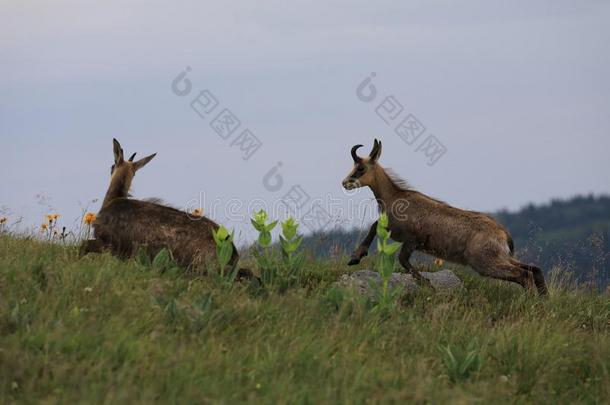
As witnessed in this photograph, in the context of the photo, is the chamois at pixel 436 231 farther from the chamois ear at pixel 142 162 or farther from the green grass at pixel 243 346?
the chamois ear at pixel 142 162

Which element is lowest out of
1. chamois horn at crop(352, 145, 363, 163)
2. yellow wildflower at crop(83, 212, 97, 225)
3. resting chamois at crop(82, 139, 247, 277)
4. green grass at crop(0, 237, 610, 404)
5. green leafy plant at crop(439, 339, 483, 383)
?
green leafy plant at crop(439, 339, 483, 383)

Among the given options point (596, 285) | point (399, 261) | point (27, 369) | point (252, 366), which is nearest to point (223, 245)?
point (252, 366)

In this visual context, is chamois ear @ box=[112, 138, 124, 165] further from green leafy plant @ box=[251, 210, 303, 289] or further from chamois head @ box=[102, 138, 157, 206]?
green leafy plant @ box=[251, 210, 303, 289]

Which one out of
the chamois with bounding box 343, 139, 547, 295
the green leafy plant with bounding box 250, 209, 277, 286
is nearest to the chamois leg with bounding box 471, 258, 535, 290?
the chamois with bounding box 343, 139, 547, 295

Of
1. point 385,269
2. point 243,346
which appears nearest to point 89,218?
point 385,269

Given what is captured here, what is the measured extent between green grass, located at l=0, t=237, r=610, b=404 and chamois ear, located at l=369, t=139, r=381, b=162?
299cm

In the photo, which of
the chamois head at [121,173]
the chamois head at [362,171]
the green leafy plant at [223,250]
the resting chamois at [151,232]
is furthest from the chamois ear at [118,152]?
the chamois head at [362,171]

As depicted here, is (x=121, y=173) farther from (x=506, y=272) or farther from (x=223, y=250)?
(x=506, y=272)

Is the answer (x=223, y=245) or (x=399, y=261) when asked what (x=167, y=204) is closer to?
(x=223, y=245)

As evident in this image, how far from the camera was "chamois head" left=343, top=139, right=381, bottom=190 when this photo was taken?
488 inches

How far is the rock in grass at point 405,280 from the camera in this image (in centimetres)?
1055

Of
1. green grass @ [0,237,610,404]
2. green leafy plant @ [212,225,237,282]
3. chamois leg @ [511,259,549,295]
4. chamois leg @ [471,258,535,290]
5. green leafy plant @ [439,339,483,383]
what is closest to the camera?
green grass @ [0,237,610,404]

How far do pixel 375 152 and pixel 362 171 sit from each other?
1.11ft

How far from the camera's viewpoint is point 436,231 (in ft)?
39.0
